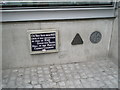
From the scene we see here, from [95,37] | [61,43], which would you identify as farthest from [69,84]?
[95,37]

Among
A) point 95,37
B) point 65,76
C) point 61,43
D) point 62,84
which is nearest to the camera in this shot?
point 62,84

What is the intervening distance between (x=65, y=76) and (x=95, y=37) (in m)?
1.37

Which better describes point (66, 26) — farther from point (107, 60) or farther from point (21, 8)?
point (107, 60)

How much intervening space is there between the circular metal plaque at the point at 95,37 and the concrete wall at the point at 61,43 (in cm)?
9

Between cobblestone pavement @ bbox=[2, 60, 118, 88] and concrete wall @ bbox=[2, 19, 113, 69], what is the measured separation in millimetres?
190

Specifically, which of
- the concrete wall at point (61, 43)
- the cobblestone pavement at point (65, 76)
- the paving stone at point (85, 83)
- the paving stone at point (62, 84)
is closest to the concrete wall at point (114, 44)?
the concrete wall at point (61, 43)

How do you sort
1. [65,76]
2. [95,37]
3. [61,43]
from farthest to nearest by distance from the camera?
[95,37]
[61,43]
[65,76]

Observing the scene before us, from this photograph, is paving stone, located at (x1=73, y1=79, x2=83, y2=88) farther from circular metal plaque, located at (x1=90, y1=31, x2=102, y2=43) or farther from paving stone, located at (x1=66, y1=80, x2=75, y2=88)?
circular metal plaque, located at (x1=90, y1=31, x2=102, y2=43)

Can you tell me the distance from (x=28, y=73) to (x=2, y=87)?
2.22 feet

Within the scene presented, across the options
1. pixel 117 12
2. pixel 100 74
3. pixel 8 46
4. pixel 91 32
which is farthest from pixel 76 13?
pixel 8 46

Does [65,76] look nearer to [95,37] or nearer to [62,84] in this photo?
[62,84]

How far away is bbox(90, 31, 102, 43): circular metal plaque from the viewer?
3686mm

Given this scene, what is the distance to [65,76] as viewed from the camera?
3.18m

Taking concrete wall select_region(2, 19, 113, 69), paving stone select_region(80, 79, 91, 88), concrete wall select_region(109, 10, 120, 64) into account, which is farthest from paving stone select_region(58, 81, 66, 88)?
concrete wall select_region(109, 10, 120, 64)
